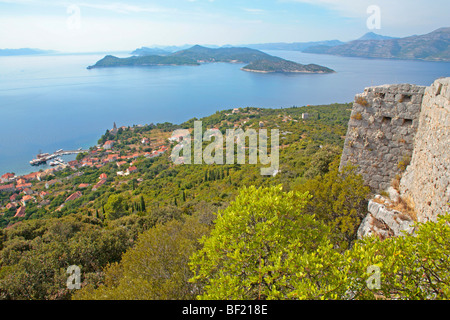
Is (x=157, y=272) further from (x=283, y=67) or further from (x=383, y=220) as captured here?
(x=283, y=67)

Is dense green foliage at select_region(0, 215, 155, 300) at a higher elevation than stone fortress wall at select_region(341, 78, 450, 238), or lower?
lower

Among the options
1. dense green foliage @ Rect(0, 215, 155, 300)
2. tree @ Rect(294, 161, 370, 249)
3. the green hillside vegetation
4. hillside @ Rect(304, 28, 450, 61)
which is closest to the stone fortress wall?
tree @ Rect(294, 161, 370, 249)

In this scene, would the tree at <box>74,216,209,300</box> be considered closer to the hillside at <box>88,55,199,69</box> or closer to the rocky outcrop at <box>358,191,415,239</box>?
the rocky outcrop at <box>358,191,415,239</box>

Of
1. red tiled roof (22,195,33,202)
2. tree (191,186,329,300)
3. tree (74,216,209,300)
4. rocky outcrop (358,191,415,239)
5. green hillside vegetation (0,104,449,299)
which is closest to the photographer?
green hillside vegetation (0,104,449,299)

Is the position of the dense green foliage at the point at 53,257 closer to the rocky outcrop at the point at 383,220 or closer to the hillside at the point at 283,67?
the rocky outcrop at the point at 383,220

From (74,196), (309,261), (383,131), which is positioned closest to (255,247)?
(309,261)
